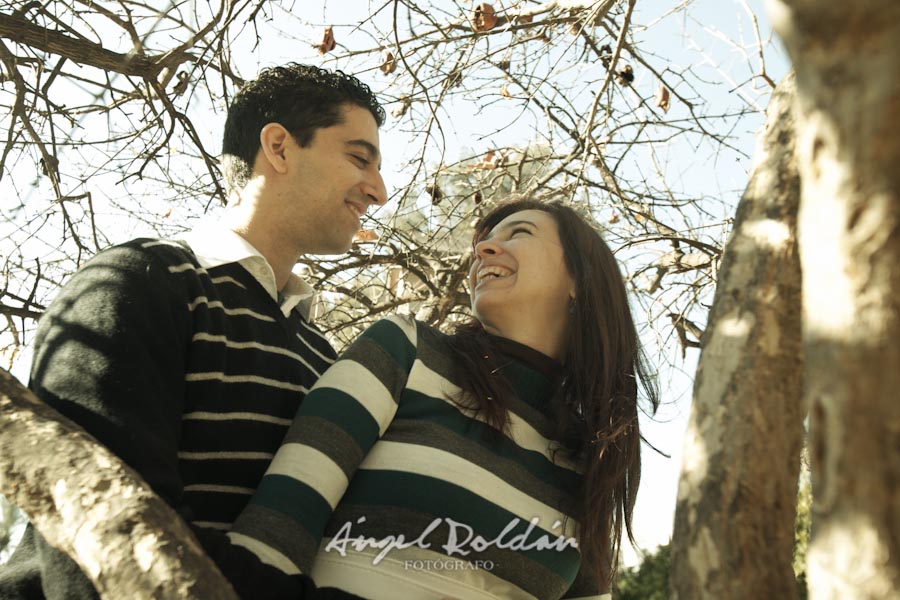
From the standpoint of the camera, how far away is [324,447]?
191 centimetres

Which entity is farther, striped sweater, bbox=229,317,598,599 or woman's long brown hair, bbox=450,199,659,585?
woman's long brown hair, bbox=450,199,659,585

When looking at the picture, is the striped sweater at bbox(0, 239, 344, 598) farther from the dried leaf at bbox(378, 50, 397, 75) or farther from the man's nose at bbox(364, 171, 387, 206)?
the dried leaf at bbox(378, 50, 397, 75)

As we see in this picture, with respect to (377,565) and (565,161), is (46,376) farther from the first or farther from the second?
(565,161)

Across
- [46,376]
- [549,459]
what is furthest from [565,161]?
[46,376]

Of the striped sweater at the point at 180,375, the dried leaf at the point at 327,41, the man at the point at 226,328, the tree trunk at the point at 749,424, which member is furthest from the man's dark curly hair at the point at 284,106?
the tree trunk at the point at 749,424

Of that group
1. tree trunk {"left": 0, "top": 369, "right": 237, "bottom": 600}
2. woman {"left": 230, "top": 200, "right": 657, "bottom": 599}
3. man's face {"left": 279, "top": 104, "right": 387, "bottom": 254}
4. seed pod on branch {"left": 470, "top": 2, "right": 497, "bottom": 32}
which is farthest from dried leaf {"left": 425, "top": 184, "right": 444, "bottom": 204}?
tree trunk {"left": 0, "top": 369, "right": 237, "bottom": 600}

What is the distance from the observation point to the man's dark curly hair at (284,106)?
2.70m

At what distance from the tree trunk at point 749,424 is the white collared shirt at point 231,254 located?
1.39 meters

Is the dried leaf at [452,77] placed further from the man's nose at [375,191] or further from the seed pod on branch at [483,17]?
the man's nose at [375,191]

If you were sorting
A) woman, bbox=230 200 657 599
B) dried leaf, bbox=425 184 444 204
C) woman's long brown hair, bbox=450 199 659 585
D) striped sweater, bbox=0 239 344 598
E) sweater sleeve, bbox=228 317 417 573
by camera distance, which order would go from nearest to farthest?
striped sweater, bbox=0 239 344 598, sweater sleeve, bbox=228 317 417 573, woman, bbox=230 200 657 599, woman's long brown hair, bbox=450 199 659 585, dried leaf, bbox=425 184 444 204

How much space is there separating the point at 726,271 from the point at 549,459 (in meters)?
1.23

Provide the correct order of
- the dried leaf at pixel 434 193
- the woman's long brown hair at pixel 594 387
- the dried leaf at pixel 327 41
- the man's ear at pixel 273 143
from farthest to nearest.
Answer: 1. the dried leaf at pixel 434 193
2. the dried leaf at pixel 327 41
3. the man's ear at pixel 273 143
4. the woman's long brown hair at pixel 594 387

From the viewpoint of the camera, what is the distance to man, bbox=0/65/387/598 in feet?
5.44

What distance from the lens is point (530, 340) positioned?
2.50 meters
